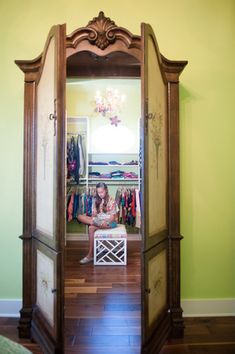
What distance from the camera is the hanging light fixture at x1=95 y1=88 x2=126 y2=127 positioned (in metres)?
2.55

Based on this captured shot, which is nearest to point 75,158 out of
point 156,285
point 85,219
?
point 85,219

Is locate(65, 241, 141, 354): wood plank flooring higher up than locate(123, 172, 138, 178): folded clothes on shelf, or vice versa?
locate(123, 172, 138, 178): folded clothes on shelf

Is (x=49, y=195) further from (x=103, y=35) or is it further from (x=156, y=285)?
(x=103, y=35)

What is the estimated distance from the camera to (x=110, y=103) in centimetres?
279

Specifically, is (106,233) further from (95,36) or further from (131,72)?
(95,36)

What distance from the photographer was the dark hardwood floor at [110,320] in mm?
1714

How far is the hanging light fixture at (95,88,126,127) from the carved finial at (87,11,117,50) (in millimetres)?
780

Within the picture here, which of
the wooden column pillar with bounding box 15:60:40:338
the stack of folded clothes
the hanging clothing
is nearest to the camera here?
the wooden column pillar with bounding box 15:60:40:338

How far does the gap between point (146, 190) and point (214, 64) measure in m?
1.31

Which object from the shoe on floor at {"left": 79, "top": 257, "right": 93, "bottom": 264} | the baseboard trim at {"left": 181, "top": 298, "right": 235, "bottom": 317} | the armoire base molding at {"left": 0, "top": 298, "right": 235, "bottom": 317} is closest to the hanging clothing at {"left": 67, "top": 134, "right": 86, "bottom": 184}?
the shoe on floor at {"left": 79, "top": 257, "right": 93, "bottom": 264}

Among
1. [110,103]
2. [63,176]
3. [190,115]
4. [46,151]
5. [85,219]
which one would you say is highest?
[110,103]

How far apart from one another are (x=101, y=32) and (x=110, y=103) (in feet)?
3.63

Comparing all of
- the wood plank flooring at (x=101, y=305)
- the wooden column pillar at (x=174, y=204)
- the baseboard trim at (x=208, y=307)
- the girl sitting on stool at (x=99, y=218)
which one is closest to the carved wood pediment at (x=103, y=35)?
the wooden column pillar at (x=174, y=204)

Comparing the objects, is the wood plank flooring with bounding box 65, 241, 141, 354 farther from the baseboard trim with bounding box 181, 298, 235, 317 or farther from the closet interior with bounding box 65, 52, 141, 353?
the baseboard trim with bounding box 181, 298, 235, 317
